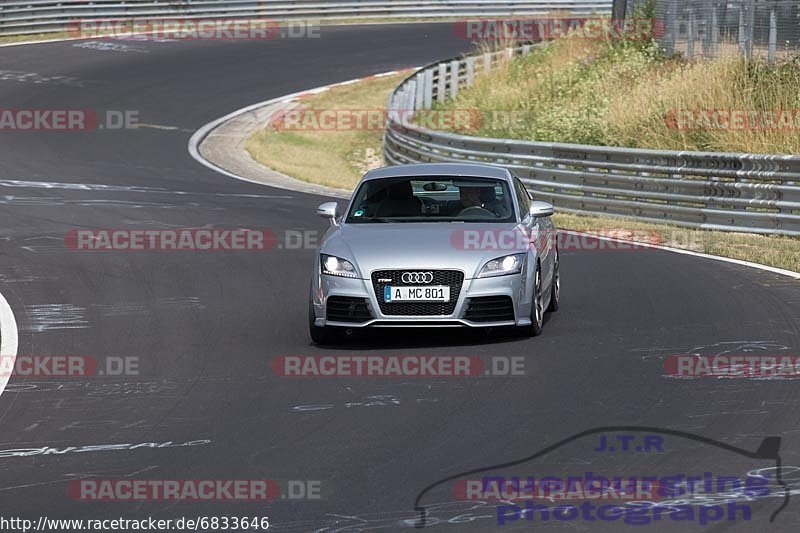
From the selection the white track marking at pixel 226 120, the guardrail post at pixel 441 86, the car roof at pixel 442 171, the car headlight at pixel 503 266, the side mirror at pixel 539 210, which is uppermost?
the car roof at pixel 442 171

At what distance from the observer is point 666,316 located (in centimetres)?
1265

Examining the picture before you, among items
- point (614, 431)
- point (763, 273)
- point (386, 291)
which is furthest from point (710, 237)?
point (614, 431)

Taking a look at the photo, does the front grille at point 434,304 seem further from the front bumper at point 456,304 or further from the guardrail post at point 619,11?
the guardrail post at point 619,11

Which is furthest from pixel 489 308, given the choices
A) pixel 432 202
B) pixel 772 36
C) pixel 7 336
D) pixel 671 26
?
pixel 671 26

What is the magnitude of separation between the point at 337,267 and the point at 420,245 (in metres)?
0.68

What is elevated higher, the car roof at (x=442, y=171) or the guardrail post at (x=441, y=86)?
the car roof at (x=442, y=171)

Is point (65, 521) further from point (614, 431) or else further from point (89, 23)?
point (89, 23)

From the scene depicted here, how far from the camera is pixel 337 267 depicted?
1144 cm

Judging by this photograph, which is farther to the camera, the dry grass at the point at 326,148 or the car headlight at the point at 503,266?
the dry grass at the point at 326,148

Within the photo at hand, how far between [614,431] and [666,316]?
4.42 meters

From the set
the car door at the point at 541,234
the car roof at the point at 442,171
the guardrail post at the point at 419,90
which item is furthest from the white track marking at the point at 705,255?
the guardrail post at the point at 419,90

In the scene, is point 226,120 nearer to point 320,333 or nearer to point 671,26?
point 671,26

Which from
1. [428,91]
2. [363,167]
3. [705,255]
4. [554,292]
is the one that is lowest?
[363,167]

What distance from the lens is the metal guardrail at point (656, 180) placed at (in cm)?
1894
